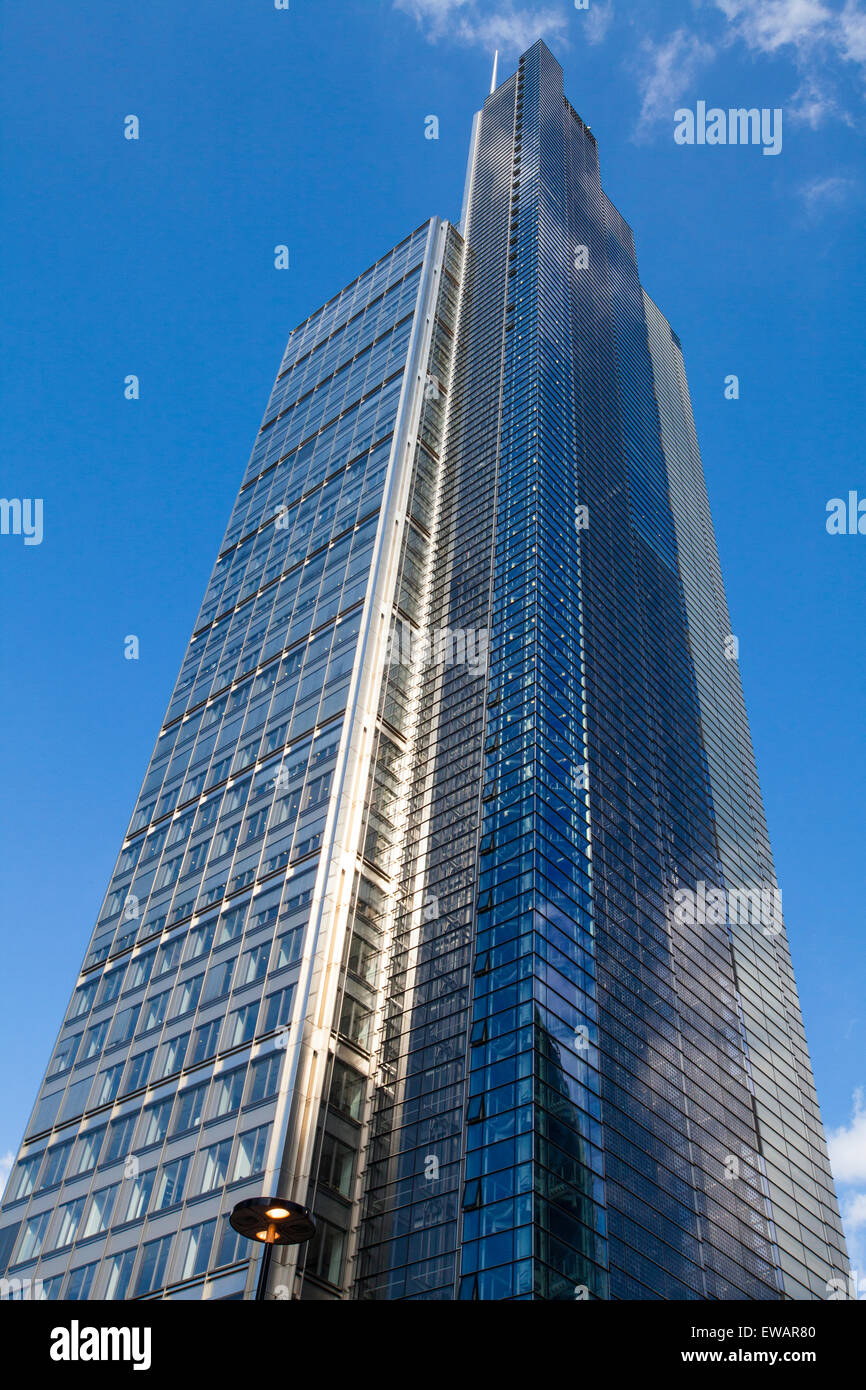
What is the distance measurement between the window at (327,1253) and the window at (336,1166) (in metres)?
1.40

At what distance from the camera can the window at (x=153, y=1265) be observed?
4294 cm

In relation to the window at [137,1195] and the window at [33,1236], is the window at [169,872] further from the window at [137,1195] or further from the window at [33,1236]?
the window at [137,1195]

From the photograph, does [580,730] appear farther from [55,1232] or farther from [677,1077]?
[55,1232]

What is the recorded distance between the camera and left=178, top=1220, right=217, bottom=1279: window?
137ft

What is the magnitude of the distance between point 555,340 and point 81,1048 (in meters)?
57.0

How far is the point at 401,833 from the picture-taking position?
190 feet

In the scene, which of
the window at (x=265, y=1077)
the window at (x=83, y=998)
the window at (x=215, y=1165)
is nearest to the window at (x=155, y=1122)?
the window at (x=215, y=1165)

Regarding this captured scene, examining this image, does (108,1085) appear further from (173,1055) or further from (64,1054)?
(64,1054)

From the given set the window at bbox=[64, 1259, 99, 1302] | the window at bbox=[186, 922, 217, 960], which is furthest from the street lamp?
the window at bbox=[186, 922, 217, 960]

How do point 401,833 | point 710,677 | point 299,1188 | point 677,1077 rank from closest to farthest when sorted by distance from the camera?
point 299,1188 → point 677,1077 → point 401,833 → point 710,677

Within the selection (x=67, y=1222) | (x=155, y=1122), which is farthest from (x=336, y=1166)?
(x=67, y=1222)

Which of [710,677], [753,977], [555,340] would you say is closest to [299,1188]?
[753,977]

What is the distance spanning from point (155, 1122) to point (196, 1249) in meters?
8.11

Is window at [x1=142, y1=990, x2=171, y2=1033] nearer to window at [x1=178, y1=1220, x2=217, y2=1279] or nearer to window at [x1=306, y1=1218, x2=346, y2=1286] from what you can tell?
window at [x1=178, y1=1220, x2=217, y2=1279]
